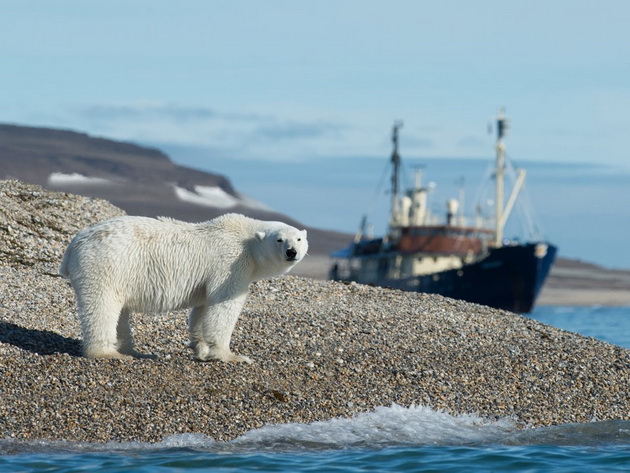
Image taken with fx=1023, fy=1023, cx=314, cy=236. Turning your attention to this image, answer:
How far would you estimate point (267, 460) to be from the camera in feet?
29.4

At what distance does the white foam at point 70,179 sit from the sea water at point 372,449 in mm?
108916

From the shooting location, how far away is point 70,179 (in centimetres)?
12600

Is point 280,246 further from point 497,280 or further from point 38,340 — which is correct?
point 497,280

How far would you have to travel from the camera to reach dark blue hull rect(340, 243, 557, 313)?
52.7 m

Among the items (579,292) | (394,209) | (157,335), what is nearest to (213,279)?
(157,335)

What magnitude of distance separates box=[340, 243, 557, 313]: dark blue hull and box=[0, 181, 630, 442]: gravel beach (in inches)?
1478

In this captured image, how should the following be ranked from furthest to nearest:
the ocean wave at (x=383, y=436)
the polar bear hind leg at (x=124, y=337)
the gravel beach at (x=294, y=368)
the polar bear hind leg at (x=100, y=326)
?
the polar bear hind leg at (x=124, y=337) → the polar bear hind leg at (x=100, y=326) → the gravel beach at (x=294, y=368) → the ocean wave at (x=383, y=436)

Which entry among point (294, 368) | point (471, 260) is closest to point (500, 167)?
point (471, 260)

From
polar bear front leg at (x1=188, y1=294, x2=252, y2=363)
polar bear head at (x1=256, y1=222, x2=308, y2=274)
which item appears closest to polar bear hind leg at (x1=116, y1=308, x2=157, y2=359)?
polar bear front leg at (x1=188, y1=294, x2=252, y2=363)

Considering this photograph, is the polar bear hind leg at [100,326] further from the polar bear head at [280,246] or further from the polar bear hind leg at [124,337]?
the polar bear head at [280,246]

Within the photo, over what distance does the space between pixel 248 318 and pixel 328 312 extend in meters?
1.18

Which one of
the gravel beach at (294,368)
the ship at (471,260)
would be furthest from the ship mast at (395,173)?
the gravel beach at (294,368)

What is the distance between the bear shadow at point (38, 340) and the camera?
11031 millimetres

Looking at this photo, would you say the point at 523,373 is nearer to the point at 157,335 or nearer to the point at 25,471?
the point at 157,335
